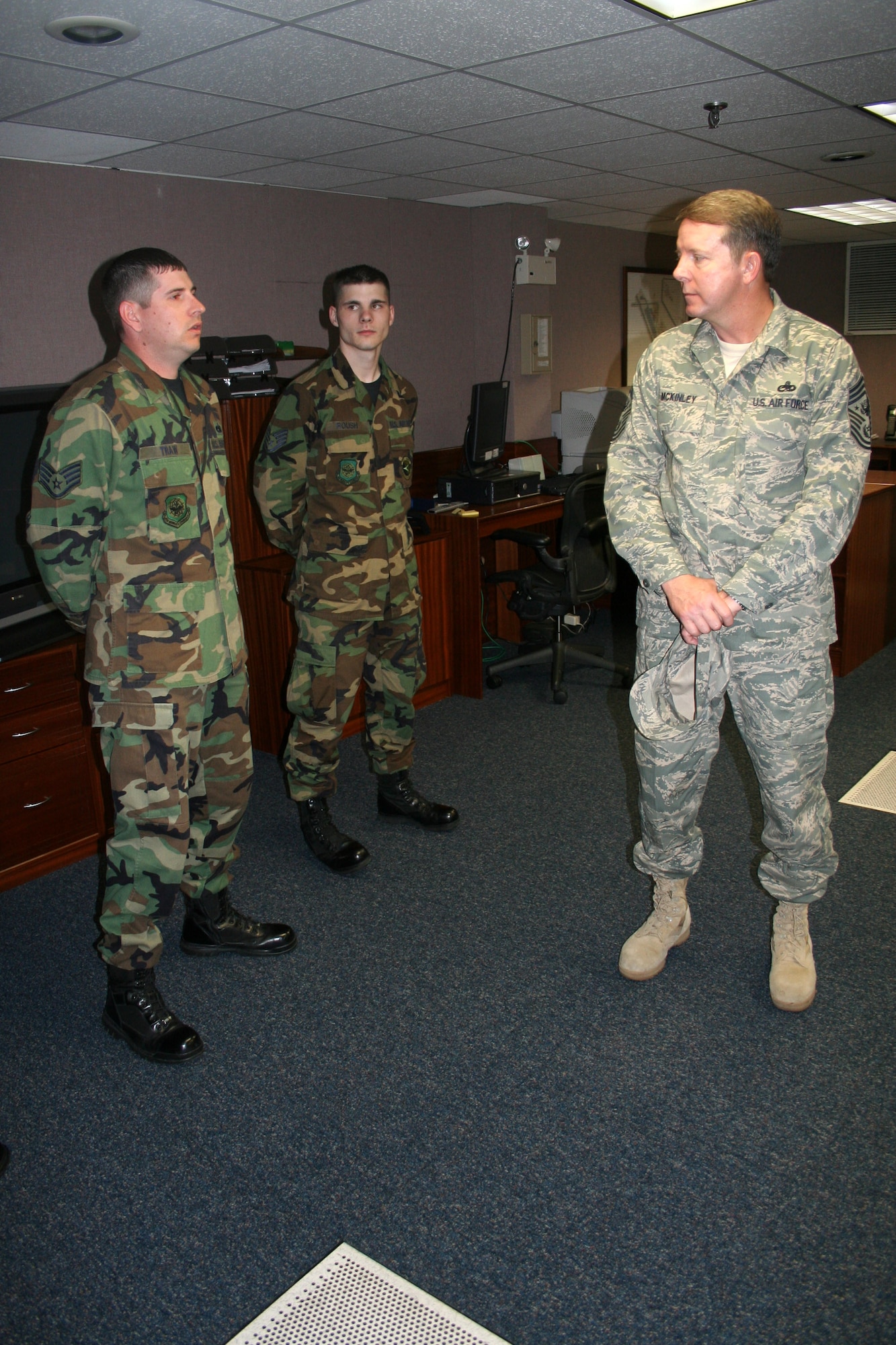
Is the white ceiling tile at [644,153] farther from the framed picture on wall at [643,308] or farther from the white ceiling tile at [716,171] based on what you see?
the framed picture on wall at [643,308]

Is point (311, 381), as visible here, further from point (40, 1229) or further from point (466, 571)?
point (40, 1229)

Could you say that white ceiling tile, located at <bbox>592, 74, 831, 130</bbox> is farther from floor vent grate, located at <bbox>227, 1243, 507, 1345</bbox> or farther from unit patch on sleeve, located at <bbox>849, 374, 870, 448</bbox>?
floor vent grate, located at <bbox>227, 1243, 507, 1345</bbox>

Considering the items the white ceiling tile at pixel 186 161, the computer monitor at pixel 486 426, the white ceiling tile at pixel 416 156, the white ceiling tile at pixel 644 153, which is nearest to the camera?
the white ceiling tile at pixel 186 161

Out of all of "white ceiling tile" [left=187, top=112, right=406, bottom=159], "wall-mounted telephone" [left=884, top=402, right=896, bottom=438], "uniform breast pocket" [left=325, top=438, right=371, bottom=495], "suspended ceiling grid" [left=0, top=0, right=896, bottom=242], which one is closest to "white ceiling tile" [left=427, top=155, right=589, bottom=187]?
"suspended ceiling grid" [left=0, top=0, right=896, bottom=242]

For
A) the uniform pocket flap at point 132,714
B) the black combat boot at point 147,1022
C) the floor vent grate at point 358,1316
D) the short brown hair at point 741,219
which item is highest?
the short brown hair at point 741,219

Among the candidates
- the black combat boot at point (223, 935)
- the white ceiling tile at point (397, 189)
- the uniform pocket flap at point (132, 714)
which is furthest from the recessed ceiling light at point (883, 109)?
the black combat boot at point (223, 935)

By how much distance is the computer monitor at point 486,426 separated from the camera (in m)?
4.34

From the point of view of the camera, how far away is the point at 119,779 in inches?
75.2

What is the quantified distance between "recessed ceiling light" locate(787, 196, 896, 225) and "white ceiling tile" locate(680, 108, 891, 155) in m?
1.95

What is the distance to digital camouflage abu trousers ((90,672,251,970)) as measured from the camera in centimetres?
190

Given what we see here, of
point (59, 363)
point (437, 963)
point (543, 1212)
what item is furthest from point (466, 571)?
point (543, 1212)

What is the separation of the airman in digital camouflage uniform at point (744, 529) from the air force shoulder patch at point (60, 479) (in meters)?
1.05

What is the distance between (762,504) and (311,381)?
4.42 ft

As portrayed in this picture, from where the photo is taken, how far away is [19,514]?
2.69m
